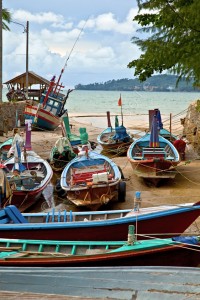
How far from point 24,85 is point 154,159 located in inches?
1134

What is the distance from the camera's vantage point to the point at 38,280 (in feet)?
17.2

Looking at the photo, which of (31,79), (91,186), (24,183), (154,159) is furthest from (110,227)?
(31,79)

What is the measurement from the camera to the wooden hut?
3919cm

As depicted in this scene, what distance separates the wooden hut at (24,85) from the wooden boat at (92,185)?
26364 mm

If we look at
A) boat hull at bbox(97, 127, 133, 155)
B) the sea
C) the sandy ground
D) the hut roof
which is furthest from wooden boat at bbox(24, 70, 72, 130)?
the sandy ground

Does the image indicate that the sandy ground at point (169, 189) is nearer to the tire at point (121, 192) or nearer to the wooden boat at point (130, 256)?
the tire at point (121, 192)

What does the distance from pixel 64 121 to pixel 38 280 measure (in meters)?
16.7

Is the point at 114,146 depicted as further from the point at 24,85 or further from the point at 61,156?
the point at 24,85

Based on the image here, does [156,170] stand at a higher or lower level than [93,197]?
higher

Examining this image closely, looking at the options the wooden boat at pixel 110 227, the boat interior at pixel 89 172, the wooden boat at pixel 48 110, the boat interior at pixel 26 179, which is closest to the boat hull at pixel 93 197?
the boat interior at pixel 89 172

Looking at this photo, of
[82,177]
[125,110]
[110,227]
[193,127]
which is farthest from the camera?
[125,110]

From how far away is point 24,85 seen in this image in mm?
40969

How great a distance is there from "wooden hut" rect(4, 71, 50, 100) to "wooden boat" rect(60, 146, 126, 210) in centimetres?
2636

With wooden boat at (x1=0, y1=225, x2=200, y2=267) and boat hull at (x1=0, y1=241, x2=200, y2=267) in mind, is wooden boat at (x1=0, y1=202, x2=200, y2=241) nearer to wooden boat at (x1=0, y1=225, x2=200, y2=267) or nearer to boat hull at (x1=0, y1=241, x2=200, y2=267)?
wooden boat at (x1=0, y1=225, x2=200, y2=267)
